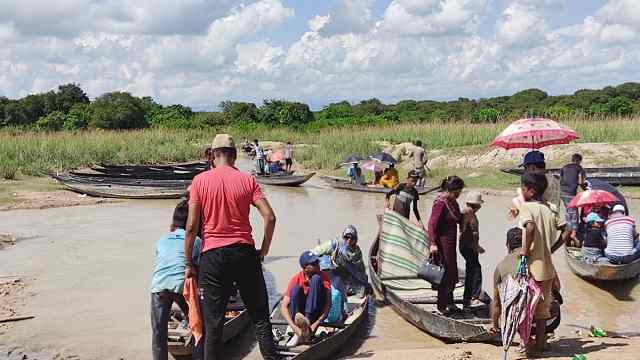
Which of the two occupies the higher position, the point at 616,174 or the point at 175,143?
the point at 175,143

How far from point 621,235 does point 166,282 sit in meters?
5.94

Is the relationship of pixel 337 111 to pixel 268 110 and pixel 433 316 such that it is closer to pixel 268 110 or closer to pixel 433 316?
pixel 268 110

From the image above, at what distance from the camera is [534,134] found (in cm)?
889

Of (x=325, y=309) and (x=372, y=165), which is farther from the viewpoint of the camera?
(x=372, y=165)

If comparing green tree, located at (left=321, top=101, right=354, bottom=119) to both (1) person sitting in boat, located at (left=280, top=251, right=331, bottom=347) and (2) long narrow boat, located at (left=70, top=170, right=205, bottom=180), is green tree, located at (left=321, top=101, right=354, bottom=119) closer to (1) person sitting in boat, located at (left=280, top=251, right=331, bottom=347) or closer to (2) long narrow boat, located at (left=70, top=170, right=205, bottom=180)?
(2) long narrow boat, located at (left=70, top=170, right=205, bottom=180)

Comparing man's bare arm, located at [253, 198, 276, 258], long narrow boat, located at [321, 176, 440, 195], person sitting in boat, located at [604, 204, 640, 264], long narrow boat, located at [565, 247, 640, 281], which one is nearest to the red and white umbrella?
person sitting in boat, located at [604, 204, 640, 264]

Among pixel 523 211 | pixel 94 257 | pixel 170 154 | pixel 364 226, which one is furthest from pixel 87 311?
pixel 170 154

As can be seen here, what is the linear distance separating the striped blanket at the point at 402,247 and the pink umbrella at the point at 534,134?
2.09 meters

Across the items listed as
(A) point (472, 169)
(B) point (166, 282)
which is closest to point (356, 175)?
(A) point (472, 169)

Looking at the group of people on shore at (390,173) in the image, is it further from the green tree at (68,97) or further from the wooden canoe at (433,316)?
the green tree at (68,97)

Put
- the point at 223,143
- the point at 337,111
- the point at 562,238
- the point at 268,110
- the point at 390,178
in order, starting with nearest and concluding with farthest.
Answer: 1. the point at 223,143
2. the point at 562,238
3. the point at 390,178
4. the point at 268,110
5. the point at 337,111

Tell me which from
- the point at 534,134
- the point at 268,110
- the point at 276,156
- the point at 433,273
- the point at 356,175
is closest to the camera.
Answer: the point at 433,273

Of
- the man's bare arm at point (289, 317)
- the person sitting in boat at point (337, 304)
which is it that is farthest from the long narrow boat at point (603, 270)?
the man's bare arm at point (289, 317)

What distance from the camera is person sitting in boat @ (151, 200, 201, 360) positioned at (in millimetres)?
5176
